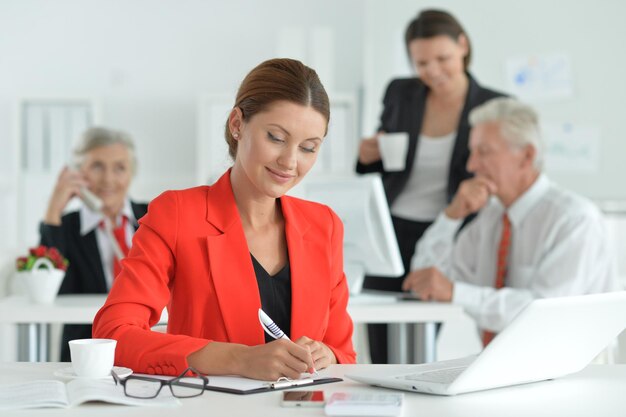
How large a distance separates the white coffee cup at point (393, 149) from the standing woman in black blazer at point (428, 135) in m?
0.09

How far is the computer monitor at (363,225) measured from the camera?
8.88 ft

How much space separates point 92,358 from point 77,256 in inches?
76.0

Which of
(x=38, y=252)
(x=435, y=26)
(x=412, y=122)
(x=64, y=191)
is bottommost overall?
(x=38, y=252)

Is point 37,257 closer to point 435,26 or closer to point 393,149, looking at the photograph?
point 393,149

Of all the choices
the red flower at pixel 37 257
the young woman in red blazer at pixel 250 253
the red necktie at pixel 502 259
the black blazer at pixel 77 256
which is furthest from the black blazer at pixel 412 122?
the young woman in red blazer at pixel 250 253

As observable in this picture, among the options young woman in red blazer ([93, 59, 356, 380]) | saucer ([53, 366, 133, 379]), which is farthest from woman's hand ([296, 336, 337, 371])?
saucer ([53, 366, 133, 379])

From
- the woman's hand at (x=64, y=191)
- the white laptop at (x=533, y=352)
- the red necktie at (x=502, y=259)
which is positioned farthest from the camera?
the woman's hand at (x=64, y=191)

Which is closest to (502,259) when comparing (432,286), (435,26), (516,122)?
(432,286)

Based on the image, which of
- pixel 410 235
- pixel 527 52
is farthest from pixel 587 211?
pixel 527 52

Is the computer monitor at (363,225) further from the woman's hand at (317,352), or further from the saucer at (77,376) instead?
the saucer at (77,376)

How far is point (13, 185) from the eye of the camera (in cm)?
551

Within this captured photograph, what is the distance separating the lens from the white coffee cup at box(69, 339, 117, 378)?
1.38 m

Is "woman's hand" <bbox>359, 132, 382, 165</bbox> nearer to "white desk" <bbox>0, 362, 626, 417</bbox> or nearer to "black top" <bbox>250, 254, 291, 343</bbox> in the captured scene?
"black top" <bbox>250, 254, 291, 343</bbox>

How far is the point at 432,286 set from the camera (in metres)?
2.74
